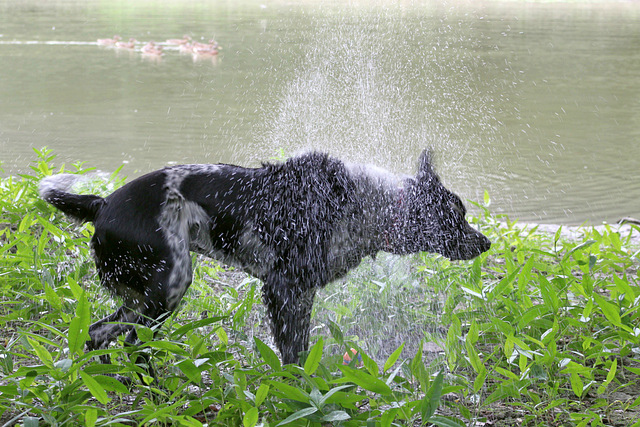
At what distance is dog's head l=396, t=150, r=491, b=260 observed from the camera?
12.3ft

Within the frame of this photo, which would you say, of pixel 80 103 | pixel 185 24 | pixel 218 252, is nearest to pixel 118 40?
pixel 185 24

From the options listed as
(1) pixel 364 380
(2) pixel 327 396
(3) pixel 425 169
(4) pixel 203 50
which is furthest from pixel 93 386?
(4) pixel 203 50

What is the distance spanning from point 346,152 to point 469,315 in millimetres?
3275

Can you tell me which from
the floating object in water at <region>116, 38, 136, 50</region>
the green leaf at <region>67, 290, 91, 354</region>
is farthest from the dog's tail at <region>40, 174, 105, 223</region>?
the floating object in water at <region>116, 38, 136, 50</region>

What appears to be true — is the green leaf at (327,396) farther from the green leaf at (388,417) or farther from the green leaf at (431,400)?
the green leaf at (431,400)

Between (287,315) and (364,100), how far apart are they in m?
7.75

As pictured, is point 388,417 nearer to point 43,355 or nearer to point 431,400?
point 431,400

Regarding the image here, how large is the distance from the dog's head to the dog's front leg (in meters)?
0.67

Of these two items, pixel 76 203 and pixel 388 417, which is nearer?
pixel 388 417

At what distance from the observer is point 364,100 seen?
1076cm

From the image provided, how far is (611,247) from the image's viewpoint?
4602 millimetres

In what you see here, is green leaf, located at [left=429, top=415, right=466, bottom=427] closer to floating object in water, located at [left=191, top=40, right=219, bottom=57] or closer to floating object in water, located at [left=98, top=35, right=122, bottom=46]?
floating object in water, located at [left=191, top=40, right=219, bottom=57]

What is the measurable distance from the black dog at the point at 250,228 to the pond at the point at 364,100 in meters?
2.33

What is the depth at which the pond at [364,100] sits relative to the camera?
838cm
